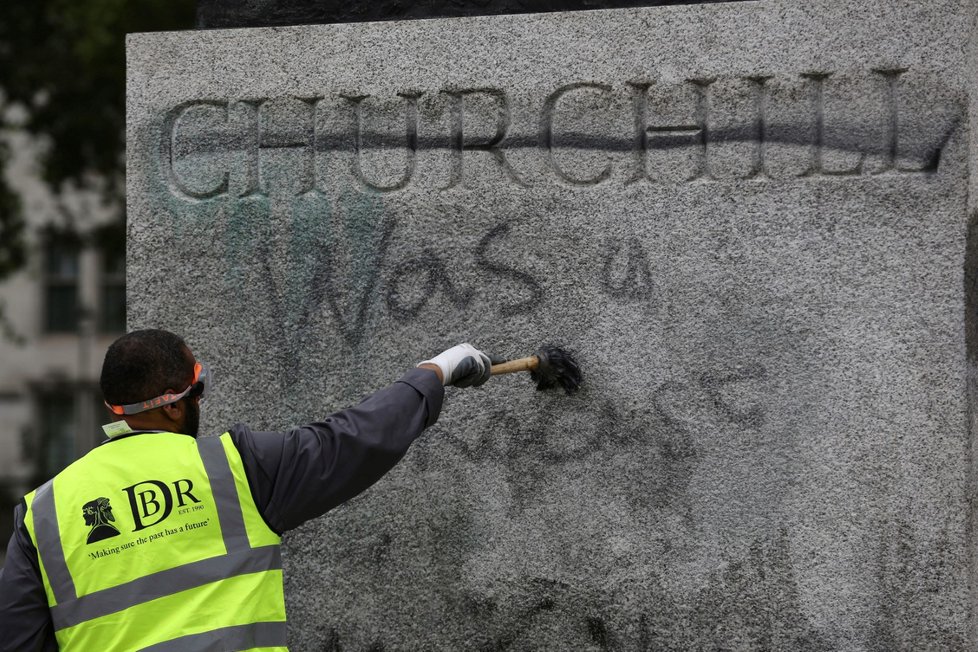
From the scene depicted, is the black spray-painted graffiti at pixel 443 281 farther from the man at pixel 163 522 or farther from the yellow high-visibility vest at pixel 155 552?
the yellow high-visibility vest at pixel 155 552

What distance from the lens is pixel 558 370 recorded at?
3629 mm

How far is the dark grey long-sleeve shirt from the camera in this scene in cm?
260

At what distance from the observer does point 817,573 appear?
349cm

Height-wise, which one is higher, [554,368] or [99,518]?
[554,368]

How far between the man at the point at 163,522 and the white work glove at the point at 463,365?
40 centimetres

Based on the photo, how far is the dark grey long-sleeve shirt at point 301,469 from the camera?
2.60 m

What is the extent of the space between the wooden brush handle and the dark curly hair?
40.2 inches

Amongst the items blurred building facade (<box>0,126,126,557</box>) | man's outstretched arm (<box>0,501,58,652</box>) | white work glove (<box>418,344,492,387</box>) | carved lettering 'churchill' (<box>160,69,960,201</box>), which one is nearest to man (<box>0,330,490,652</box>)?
man's outstretched arm (<box>0,501,58,652</box>)

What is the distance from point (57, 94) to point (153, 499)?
36.3ft

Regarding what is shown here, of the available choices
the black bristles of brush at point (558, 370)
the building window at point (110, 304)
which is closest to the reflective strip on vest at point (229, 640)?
the black bristles of brush at point (558, 370)

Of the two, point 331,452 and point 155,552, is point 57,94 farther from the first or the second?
point 155,552

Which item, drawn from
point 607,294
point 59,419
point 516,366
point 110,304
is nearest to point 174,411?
point 516,366

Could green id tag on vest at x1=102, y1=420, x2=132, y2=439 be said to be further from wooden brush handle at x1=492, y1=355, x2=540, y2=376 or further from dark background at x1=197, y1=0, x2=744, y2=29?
dark background at x1=197, y1=0, x2=744, y2=29

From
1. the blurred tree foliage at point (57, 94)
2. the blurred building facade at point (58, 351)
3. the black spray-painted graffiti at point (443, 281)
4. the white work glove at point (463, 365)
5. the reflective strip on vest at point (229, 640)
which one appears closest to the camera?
the reflective strip on vest at point (229, 640)
